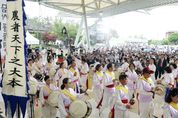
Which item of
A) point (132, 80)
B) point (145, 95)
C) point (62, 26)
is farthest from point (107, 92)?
point (62, 26)

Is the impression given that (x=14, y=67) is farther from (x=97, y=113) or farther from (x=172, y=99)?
(x=97, y=113)

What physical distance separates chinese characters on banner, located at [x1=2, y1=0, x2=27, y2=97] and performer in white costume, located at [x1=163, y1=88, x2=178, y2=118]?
8.00ft

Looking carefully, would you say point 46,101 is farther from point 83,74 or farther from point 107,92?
point 83,74

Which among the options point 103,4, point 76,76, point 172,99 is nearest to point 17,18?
point 172,99

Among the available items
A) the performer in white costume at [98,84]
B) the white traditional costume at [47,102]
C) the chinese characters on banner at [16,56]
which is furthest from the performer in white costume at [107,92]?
the chinese characters on banner at [16,56]

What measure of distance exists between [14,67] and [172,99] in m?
2.74

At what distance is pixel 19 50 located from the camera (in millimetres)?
5148

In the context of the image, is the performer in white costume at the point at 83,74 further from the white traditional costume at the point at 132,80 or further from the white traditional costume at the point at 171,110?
the white traditional costume at the point at 171,110

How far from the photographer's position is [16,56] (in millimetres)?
5129

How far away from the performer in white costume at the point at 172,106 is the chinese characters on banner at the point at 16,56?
2.44m

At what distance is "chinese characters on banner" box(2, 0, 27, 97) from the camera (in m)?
5.12

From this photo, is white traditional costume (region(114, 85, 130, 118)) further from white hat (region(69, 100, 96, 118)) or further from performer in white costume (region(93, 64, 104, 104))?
performer in white costume (region(93, 64, 104, 104))

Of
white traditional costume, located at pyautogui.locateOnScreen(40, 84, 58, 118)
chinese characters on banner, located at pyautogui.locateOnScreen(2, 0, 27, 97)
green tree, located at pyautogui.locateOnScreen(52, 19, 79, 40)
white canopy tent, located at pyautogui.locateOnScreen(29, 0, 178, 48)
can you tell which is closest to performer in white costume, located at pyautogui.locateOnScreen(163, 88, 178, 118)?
chinese characters on banner, located at pyautogui.locateOnScreen(2, 0, 27, 97)

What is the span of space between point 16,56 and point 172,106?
277cm
